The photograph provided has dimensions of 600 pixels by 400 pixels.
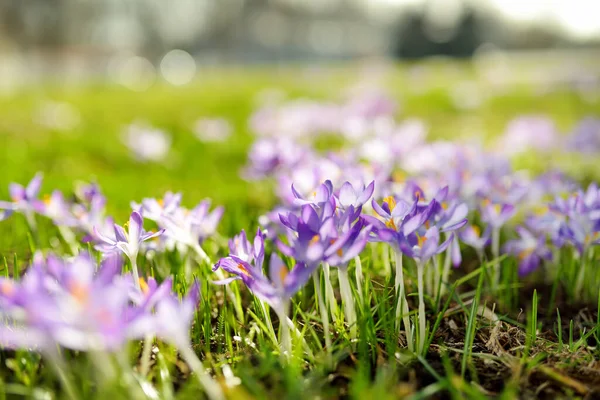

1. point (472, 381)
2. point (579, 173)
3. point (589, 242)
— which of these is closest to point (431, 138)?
point (579, 173)

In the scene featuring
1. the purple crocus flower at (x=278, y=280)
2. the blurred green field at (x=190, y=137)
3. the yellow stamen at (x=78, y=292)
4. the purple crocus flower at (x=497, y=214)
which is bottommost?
the blurred green field at (x=190, y=137)

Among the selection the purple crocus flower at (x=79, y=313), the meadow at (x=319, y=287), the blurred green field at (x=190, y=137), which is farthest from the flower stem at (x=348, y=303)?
the blurred green field at (x=190, y=137)

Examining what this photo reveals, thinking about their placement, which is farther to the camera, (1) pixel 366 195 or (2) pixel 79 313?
(1) pixel 366 195

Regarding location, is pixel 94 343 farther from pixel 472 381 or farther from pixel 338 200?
pixel 472 381

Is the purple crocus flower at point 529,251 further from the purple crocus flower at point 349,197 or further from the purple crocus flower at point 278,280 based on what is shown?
the purple crocus flower at point 278,280

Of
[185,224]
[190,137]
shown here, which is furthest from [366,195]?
[190,137]

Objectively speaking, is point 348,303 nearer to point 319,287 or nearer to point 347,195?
point 319,287
